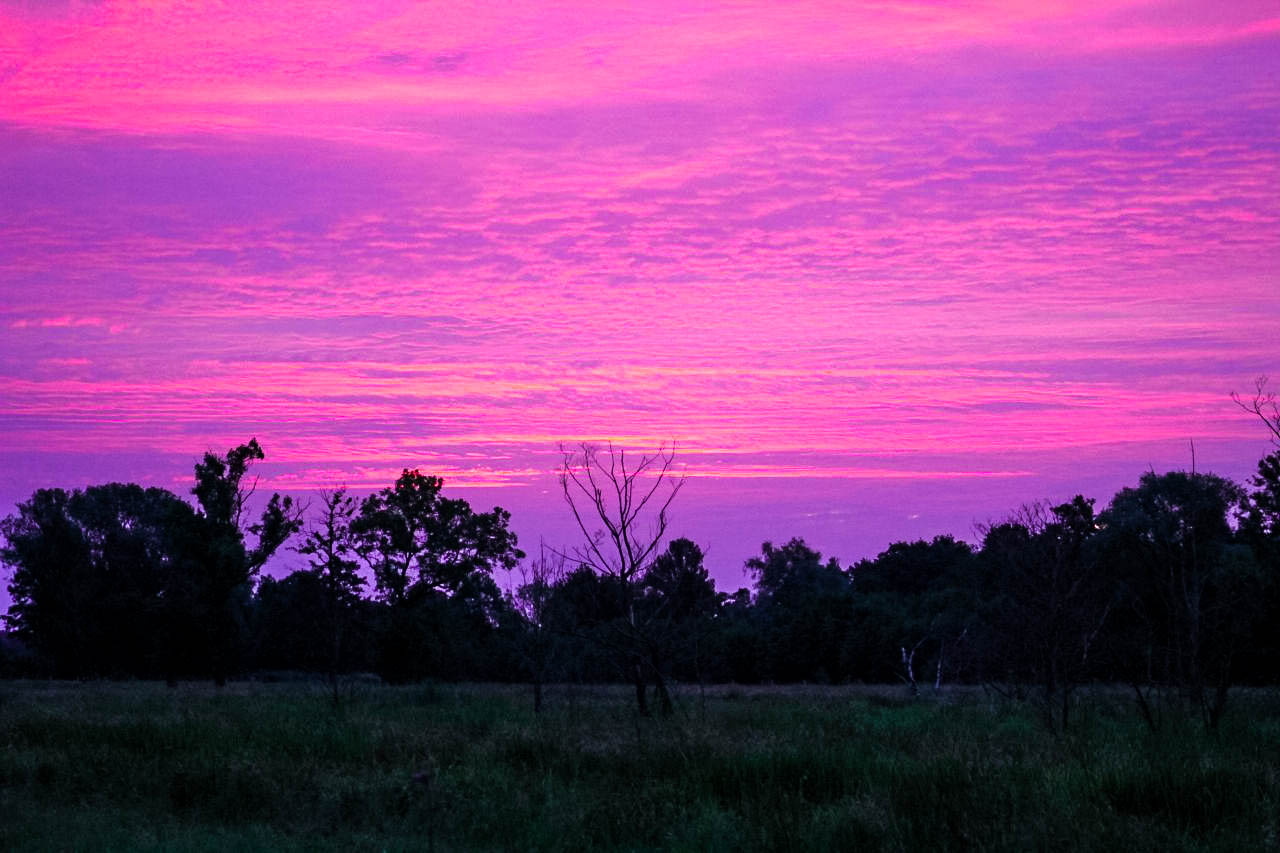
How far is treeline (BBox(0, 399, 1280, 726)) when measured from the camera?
67.6ft

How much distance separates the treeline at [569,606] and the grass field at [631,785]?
92.4 inches

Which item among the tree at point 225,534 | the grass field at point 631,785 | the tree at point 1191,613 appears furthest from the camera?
the tree at point 225,534

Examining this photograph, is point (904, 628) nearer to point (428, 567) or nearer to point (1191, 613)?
point (428, 567)

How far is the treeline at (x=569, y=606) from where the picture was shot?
67.6 feet

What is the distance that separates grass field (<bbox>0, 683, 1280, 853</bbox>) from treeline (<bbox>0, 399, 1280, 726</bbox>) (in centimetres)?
235

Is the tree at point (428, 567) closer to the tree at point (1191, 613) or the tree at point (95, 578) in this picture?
the tree at point (95, 578)

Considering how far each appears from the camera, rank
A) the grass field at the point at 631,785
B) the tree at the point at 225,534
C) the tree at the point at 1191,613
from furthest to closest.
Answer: the tree at the point at 225,534, the tree at the point at 1191,613, the grass field at the point at 631,785

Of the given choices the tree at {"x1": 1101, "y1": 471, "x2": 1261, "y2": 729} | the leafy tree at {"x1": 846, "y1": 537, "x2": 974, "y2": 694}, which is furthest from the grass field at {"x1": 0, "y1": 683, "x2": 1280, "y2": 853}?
the leafy tree at {"x1": 846, "y1": 537, "x2": 974, "y2": 694}

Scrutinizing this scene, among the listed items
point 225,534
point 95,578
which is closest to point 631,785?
point 225,534

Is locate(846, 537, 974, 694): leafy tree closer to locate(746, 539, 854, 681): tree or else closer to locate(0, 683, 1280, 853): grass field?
locate(746, 539, 854, 681): tree

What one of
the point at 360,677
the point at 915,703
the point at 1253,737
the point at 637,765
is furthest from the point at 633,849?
the point at 360,677

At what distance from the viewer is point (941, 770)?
42.2 ft

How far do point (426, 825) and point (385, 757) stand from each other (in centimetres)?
433

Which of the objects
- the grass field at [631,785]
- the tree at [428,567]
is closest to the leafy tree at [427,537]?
the tree at [428,567]
